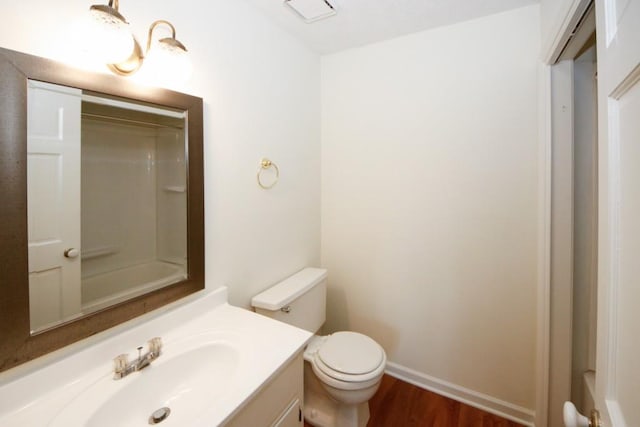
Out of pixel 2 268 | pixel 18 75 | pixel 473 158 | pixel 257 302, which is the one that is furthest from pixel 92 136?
pixel 473 158

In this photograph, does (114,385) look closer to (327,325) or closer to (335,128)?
(327,325)

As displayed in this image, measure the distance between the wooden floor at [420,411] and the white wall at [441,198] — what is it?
116 mm

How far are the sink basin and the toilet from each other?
0.41 metres

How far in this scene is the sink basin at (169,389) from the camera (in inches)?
29.3

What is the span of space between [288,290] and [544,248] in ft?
4.35

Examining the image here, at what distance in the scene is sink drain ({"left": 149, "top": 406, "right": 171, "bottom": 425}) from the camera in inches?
33.5

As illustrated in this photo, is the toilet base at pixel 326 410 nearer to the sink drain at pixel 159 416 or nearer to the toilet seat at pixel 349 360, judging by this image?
the toilet seat at pixel 349 360

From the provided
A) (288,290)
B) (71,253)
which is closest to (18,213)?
(71,253)

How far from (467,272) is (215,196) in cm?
150

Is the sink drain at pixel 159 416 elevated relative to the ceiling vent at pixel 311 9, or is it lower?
lower

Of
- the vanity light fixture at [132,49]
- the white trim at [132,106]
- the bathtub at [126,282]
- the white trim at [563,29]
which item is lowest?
the bathtub at [126,282]

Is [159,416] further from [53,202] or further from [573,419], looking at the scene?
[573,419]

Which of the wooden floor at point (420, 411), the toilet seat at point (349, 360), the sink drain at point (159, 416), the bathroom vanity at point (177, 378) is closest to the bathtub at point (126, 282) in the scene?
the bathroom vanity at point (177, 378)

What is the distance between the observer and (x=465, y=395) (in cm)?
171
